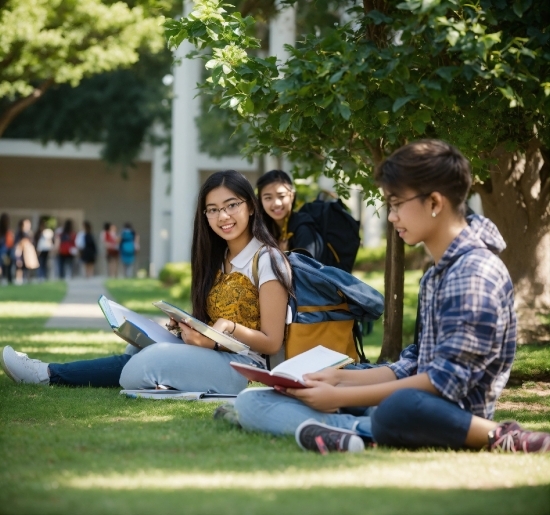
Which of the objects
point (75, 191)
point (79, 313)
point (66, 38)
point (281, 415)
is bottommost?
point (79, 313)

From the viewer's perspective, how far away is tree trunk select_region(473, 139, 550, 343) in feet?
29.1

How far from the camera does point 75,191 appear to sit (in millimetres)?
42562

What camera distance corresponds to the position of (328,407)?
4.39 meters

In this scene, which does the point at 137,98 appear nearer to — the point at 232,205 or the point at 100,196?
the point at 100,196

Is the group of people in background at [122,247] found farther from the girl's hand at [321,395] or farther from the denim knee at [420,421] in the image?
the denim knee at [420,421]

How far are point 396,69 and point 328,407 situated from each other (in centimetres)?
191

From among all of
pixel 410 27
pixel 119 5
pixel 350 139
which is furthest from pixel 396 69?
pixel 119 5

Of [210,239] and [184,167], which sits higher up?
[184,167]

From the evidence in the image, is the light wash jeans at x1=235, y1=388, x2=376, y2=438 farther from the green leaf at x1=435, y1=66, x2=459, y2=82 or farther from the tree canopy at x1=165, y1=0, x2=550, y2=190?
the green leaf at x1=435, y1=66, x2=459, y2=82

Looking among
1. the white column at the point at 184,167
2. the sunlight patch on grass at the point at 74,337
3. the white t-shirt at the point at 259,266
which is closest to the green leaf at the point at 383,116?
the white t-shirt at the point at 259,266

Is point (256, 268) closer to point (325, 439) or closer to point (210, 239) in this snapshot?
point (210, 239)

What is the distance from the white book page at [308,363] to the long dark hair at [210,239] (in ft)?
3.76

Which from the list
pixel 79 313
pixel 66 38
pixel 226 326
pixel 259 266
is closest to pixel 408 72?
pixel 259 266

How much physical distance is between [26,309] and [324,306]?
12001mm
